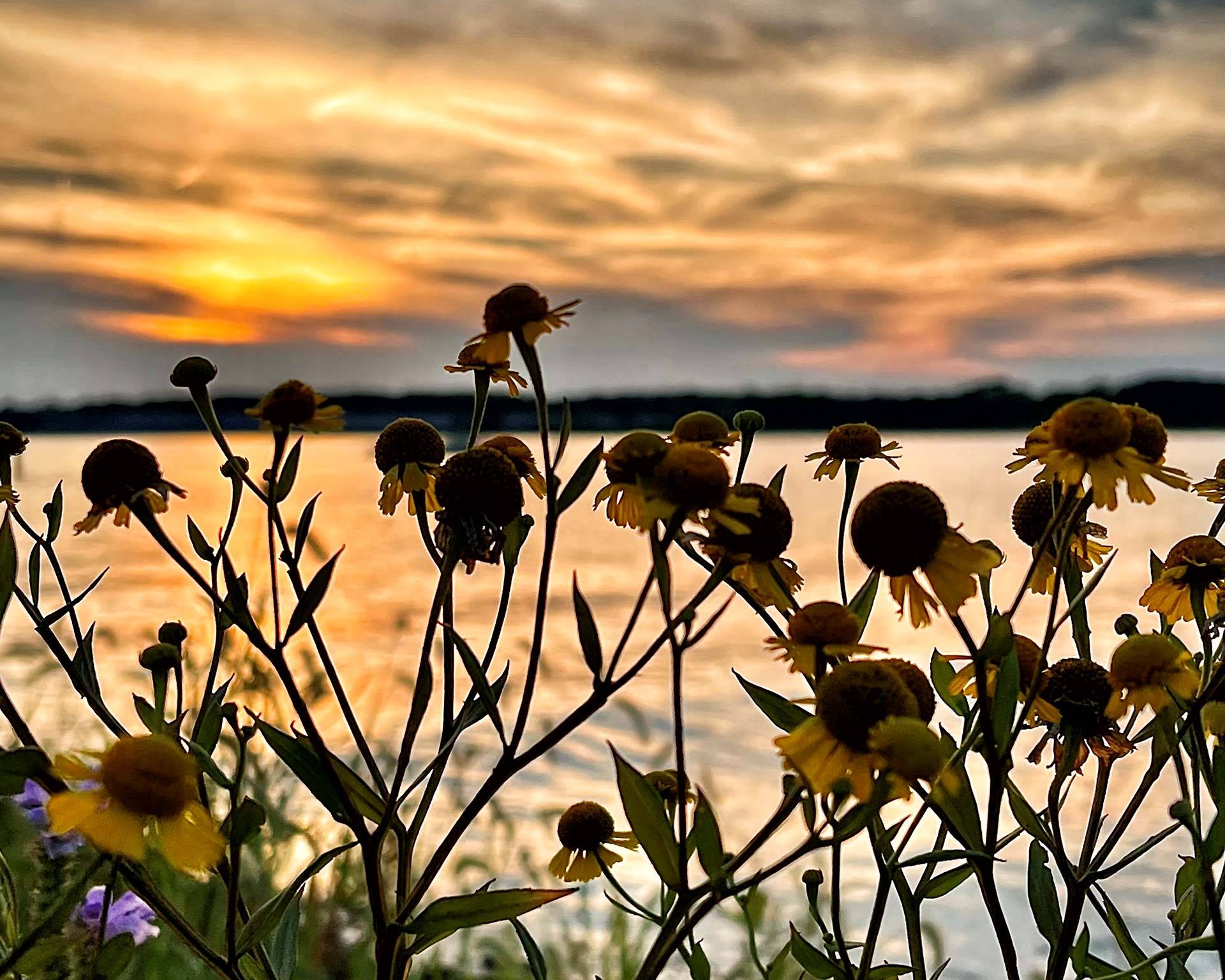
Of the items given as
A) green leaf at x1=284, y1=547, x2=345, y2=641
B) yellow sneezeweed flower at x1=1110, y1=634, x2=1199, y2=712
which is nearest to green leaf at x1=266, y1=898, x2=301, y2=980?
green leaf at x1=284, y1=547, x2=345, y2=641

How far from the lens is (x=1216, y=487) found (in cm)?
102

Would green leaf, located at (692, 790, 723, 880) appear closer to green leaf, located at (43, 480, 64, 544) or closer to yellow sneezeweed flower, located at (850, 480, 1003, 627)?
yellow sneezeweed flower, located at (850, 480, 1003, 627)

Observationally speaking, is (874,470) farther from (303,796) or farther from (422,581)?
(303,796)

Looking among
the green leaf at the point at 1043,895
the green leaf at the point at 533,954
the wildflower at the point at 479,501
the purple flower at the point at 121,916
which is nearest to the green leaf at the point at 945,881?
the green leaf at the point at 1043,895

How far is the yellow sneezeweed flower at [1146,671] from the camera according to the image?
788mm

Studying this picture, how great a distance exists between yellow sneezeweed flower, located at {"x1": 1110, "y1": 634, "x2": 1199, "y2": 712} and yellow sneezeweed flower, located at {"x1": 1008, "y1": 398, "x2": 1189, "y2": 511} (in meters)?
0.09

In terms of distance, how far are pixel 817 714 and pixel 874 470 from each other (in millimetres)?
20944

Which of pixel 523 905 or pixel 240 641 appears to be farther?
pixel 240 641

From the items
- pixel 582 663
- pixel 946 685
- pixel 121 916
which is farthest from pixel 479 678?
pixel 582 663

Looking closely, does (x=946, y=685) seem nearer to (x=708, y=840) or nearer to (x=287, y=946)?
(x=708, y=840)

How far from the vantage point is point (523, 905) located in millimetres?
703

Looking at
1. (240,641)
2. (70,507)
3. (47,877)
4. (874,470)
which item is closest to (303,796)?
(240,641)

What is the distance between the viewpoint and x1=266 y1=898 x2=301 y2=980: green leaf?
0.79m

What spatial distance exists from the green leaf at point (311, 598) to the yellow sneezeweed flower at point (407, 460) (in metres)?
0.19
